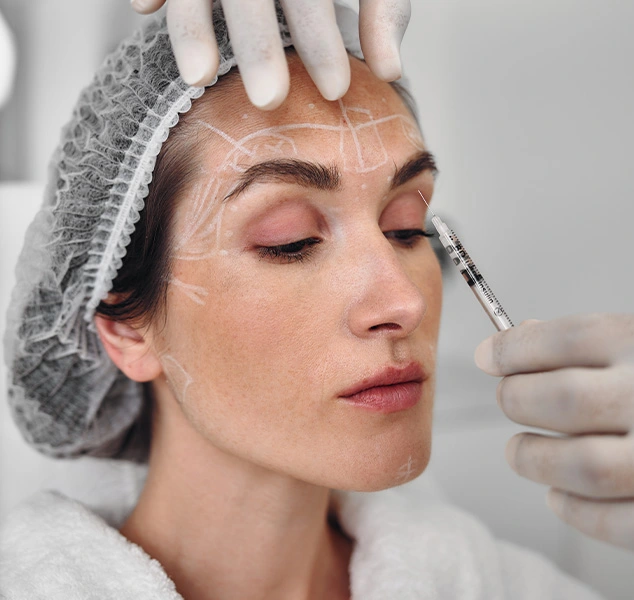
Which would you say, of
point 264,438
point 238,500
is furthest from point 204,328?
point 238,500

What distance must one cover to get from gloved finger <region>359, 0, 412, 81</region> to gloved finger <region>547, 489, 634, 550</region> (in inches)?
21.3

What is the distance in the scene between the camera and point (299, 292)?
86 centimetres

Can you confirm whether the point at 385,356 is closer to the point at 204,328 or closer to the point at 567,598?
the point at 204,328

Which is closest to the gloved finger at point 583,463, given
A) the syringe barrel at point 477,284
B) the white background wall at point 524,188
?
the syringe barrel at point 477,284

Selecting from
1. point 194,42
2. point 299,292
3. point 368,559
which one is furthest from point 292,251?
point 368,559

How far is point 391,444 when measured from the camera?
890 millimetres

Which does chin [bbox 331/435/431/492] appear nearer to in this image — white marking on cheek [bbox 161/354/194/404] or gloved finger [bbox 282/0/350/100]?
white marking on cheek [bbox 161/354/194/404]

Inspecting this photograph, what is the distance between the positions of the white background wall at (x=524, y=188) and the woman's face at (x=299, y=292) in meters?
0.84

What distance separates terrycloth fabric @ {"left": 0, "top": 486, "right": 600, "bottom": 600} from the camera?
95 cm

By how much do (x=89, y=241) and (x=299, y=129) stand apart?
369 millimetres

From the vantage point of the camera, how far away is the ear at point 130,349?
3.32 feet

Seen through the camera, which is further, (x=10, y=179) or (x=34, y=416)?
(x=10, y=179)

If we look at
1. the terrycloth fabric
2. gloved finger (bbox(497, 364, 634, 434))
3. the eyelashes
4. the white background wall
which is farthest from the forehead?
the white background wall

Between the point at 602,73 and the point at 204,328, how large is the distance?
4.81 ft
